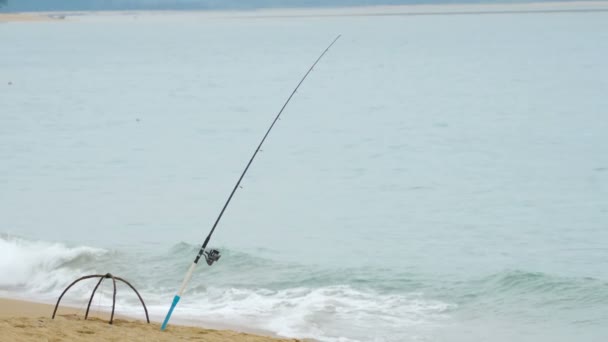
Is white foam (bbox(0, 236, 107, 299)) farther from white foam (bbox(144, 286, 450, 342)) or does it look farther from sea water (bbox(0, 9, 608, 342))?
white foam (bbox(144, 286, 450, 342))

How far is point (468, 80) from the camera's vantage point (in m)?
40.5

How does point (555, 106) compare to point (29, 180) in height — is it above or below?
above

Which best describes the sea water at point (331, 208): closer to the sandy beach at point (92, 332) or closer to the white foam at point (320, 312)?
the white foam at point (320, 312)

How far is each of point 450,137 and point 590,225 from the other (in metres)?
9.36

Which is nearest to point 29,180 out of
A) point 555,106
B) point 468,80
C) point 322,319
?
point 322,319

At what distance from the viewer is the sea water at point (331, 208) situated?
9875 millimetres

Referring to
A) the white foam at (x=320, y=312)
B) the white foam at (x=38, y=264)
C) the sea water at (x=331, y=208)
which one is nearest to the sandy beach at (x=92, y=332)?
the white foam at (x=320, y=312)

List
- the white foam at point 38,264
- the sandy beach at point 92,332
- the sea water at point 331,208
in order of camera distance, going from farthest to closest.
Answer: the white foam at point 38,264 → the sea water at point 331,208 → the sandy beach at point 92,332

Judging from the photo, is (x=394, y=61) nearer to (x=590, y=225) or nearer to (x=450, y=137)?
(x=450, y=137)

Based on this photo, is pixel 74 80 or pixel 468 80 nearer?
pixel 468 80

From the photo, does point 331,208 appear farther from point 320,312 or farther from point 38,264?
point 320,312

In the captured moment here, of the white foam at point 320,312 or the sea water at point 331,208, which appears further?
the sea water at point 331,208

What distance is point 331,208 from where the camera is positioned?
583 inches

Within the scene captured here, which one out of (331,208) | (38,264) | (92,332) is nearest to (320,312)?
(92,332)
